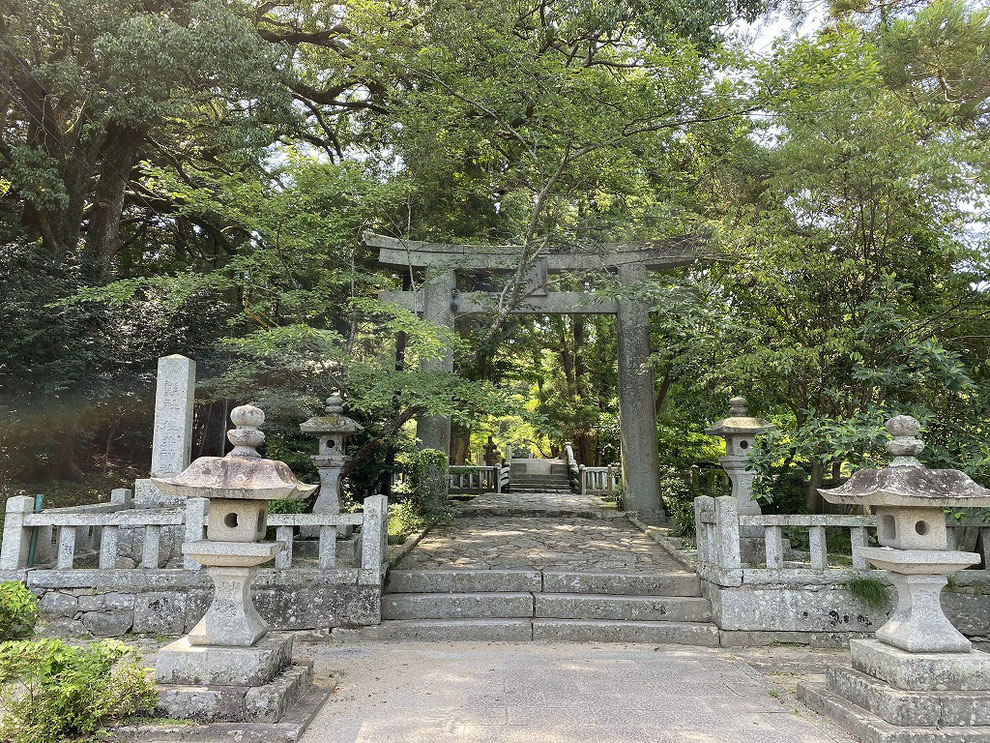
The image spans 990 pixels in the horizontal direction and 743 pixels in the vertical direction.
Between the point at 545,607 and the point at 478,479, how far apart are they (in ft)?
35.4

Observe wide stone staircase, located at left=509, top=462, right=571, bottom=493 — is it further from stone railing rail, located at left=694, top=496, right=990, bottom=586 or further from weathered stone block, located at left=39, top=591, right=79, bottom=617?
weathered stone block, located at left=39, top=591, right=79, bottom=617

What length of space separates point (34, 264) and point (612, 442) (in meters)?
15.7

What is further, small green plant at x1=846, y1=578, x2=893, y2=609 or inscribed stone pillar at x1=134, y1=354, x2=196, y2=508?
inscribed stone pillar at x1=134, y1=354, x2=196, y2=508

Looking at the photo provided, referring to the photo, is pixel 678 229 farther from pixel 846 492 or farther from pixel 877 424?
pixel 846 492

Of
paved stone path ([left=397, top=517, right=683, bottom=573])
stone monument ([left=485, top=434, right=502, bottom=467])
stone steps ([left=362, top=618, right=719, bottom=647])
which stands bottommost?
stone steps ([left=362, top=618, right=719, bottom=647])

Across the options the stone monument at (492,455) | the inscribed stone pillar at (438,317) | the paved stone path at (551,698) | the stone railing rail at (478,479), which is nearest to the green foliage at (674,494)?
the inscribed stone pillar at (438,317)

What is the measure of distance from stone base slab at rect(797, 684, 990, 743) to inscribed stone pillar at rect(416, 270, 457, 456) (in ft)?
29.2

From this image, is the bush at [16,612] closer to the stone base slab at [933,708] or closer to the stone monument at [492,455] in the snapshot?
the stone base slab at [933,708]

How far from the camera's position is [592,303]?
1279 cm

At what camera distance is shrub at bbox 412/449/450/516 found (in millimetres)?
11523

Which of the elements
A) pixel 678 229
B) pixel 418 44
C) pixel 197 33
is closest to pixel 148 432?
pixel 197 33

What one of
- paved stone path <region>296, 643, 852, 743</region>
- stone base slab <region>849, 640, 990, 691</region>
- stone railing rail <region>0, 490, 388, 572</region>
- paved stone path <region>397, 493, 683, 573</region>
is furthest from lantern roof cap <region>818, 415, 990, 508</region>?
stone railing rail <region>0, 490, 388, 572</region>

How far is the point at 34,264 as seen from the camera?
1160cm

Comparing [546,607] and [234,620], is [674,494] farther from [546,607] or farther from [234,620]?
[234,620]
